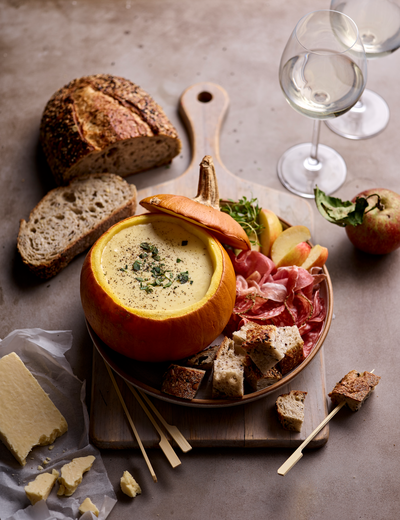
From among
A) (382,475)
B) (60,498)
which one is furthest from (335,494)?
(60,498)

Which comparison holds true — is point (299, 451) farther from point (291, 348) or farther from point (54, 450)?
point (54, 450)

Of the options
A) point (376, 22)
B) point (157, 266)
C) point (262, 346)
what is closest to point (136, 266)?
point (157, 266)

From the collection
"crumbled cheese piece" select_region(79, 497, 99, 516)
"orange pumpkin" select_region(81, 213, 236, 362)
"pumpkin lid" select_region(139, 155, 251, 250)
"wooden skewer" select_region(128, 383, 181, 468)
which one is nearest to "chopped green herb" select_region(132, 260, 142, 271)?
"orange pumpkin" select_region(81, 213, 236, 362)

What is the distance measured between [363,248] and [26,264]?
1844 mm

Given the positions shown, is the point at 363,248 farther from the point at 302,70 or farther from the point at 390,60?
the point at 390,60

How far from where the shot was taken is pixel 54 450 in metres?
2.31

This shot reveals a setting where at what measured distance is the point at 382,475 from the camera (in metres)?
2.31

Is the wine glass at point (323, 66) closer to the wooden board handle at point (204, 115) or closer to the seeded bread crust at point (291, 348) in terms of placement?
the wooden board handle at point (204, 115)

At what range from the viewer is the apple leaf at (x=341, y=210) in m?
2.74

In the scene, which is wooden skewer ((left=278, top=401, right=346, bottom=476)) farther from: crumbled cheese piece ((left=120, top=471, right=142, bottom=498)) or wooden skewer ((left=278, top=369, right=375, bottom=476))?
crumbled cheese piece ((left=120, top=471, right=142, bottom=498))

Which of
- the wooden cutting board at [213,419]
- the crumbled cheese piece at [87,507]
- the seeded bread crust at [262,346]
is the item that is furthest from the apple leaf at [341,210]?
the crumbled cheese piece at [87,507]

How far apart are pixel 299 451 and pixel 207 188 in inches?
50.2

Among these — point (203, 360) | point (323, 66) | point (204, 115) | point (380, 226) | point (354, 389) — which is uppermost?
point (323, 66)

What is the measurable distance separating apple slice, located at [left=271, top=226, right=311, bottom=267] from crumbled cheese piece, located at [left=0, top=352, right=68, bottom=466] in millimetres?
1290
